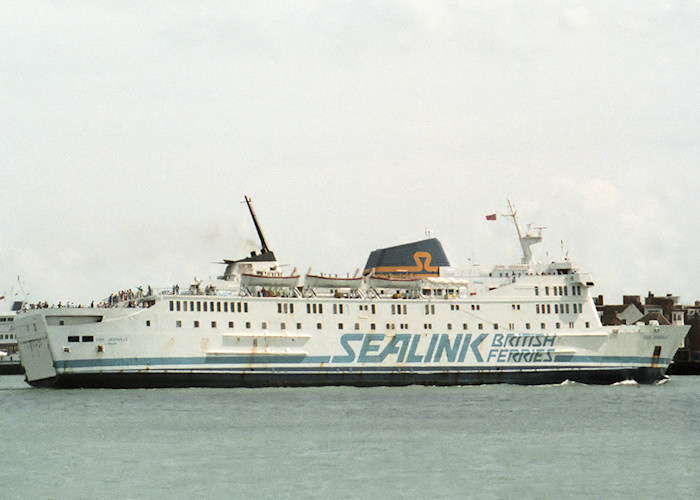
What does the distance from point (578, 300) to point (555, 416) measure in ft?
57.1

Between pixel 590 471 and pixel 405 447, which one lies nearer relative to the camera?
pixel 590 471

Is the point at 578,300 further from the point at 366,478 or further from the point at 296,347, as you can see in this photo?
the point at 366,478

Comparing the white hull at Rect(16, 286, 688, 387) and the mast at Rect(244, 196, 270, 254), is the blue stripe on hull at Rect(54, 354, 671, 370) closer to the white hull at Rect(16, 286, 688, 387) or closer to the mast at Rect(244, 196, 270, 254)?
the white hull at Rect(16, 286, 688, 387)

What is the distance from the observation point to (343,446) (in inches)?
1052

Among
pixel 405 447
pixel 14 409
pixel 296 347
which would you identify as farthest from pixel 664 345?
pixel 14 409

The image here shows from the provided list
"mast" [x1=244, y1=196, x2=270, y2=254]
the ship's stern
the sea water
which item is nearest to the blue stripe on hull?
the ship's stern

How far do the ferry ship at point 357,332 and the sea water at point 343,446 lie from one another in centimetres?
225

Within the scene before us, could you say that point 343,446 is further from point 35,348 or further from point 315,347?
point 35,348

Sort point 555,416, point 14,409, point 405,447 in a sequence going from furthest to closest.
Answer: point 14,409 < point 555,416 < point 405,447

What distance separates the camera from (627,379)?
4919 cm

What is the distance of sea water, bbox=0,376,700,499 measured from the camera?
21578 mm

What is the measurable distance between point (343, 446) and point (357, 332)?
65.6 ft

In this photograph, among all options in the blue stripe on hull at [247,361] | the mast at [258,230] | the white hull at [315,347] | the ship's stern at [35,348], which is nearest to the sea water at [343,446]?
the blue stripe on hull at [247,361]

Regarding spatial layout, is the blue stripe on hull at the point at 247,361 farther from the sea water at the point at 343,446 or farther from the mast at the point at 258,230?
the mast at the point at 258,230
